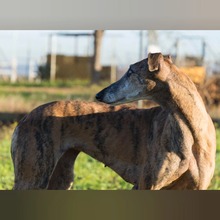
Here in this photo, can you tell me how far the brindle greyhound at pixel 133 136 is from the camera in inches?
195

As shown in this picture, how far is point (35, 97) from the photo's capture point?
1325 cm

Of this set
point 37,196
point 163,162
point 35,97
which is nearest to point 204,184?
point 163,162

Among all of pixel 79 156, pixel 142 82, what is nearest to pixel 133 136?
pixel 142 82

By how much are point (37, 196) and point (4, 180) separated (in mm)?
2459

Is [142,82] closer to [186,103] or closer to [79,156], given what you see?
[186,103]

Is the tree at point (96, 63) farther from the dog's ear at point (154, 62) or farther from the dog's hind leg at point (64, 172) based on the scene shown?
the dog's ear at point (154, 62)

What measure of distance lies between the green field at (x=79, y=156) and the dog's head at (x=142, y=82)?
101 inches

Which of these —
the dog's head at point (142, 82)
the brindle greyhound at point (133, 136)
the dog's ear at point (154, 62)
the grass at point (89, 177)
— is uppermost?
the dog's ear at point (154, 62)

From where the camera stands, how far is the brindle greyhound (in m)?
4.95

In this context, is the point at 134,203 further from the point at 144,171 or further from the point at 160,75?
the point at 160,75

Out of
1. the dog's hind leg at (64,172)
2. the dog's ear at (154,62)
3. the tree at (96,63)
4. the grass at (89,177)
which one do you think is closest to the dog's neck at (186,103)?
the dog's ear at (154,62)

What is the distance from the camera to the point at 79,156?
9195mm

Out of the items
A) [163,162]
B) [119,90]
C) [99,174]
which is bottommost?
[99,174]

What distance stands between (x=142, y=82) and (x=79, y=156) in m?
4.36
